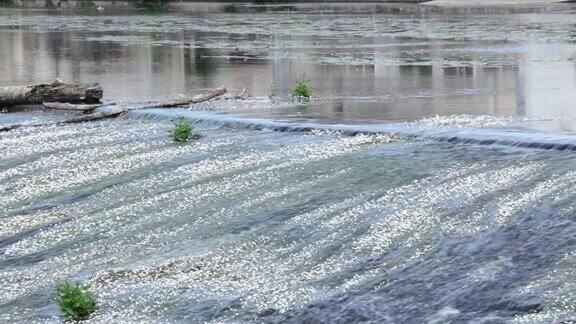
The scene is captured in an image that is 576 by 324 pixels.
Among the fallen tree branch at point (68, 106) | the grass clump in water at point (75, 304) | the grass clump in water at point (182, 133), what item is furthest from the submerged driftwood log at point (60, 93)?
the grass clump in water at point (75, 304)

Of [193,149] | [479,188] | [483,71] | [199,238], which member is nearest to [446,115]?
[193,149]

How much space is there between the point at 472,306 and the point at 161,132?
7.73m

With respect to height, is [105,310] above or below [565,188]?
below

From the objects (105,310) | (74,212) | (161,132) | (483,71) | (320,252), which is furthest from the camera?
(483,71)

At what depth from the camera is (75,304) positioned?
828cm

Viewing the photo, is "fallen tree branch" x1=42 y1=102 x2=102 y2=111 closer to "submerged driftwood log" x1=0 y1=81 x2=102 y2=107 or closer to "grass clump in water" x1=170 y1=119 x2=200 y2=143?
"submerged driftwood log" x1=0 y1=81 x2=102 y2=107

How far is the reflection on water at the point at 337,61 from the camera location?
17.2 metres

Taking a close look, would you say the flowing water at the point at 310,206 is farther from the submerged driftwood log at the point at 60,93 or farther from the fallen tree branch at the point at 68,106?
the submerged driftwood log at the point at 60,93

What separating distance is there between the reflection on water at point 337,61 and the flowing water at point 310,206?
0.51 feet

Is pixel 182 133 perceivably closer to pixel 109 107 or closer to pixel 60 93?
pixel 109 107

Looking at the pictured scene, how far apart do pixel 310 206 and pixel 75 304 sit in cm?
272

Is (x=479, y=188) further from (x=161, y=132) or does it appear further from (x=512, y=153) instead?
(x=161, y=132)

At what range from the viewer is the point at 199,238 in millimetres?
9844

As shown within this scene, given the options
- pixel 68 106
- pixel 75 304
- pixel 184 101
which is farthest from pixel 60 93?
pixel 75 304
